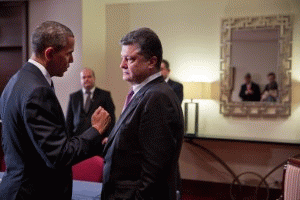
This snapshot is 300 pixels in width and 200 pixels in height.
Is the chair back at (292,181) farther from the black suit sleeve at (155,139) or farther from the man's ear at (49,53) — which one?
the man's ear at (49,53)

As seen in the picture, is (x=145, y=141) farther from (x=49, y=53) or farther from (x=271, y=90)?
(x=271, y=90)

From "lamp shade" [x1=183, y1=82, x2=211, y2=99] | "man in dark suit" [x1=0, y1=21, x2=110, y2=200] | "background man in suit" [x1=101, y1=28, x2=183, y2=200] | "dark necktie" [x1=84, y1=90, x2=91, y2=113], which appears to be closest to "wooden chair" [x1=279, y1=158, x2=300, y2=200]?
"background man in suit" [x1=101, y1=28, x2=183, y2=200]

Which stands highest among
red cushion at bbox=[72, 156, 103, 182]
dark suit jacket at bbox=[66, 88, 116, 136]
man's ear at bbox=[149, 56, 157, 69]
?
man's ear at bbox=[149, 56, 157, 69]

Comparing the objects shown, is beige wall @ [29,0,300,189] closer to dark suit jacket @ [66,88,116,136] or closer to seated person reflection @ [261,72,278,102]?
seated person reflection @ [261,72,278,102]

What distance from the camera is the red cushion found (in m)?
2.28

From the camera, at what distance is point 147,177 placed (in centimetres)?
127

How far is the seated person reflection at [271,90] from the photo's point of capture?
14.6ft

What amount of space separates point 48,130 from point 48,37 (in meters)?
0.39

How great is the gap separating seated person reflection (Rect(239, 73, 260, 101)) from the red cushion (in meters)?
2.89

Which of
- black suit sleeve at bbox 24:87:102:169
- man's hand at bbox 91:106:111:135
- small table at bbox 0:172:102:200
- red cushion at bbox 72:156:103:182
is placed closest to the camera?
black suit sleeve at bbox 24:87:102:169

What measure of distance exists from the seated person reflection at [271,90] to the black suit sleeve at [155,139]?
3530 mm

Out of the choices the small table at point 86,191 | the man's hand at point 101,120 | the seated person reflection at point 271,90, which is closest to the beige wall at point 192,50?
the seated person reflection at point 271,90

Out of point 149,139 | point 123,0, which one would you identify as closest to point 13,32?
point 123,0

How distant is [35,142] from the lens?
129 cm
